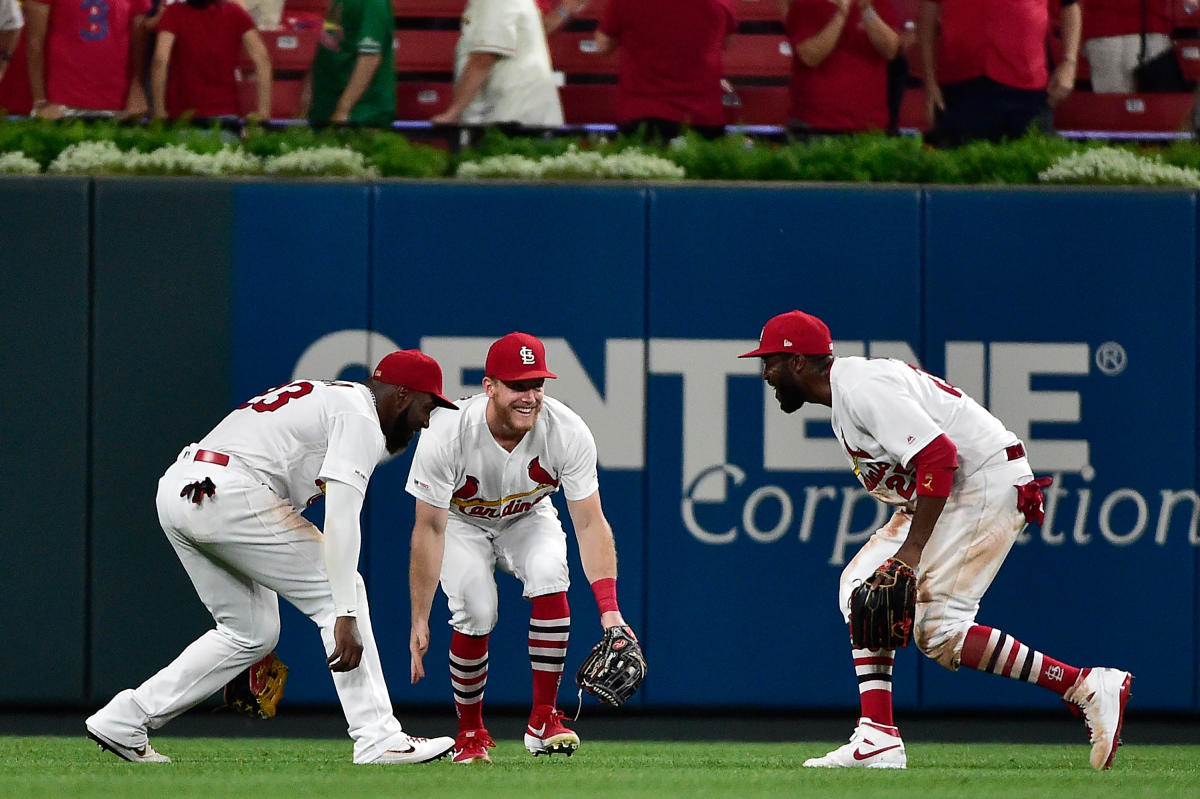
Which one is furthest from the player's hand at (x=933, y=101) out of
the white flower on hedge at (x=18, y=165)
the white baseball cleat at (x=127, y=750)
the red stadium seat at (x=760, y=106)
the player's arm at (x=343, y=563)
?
the white baseball cleat at (x=127, y=750)

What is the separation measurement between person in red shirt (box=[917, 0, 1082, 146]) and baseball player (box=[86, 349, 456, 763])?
4.23m

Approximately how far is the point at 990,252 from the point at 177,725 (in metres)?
4.78

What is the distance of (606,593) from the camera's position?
20.9 feet

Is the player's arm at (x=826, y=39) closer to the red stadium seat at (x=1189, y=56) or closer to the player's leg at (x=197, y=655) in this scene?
the red stadium seat at (x=1189, y=56)

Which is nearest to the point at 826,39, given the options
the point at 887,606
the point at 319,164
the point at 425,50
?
the point at 425,50

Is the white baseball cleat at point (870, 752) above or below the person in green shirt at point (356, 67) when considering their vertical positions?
below

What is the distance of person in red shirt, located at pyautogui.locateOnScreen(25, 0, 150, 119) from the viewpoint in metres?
9.28

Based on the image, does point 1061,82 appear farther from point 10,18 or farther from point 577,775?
point 10,18

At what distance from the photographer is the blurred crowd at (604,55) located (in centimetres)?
909

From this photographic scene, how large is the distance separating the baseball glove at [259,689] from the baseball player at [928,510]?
6.58 feet

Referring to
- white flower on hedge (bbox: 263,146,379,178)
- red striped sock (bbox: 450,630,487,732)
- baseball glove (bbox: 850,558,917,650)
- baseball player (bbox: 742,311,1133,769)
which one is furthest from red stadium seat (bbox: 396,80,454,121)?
baseball glove (bbox: 850,558,917,650)

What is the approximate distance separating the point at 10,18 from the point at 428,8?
96.5 inches

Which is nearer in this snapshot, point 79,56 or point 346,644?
point 346,644

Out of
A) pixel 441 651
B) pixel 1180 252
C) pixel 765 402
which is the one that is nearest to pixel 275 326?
pixel 441 651
